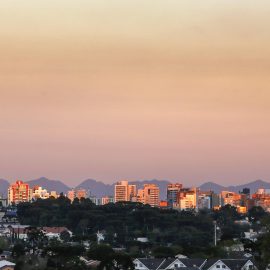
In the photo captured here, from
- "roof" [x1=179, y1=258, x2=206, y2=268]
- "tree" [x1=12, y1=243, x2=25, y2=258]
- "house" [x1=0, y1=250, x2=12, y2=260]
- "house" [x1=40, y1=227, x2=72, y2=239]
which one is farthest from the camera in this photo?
"house" [x1=40, y1=227, x2=72, y2=239]

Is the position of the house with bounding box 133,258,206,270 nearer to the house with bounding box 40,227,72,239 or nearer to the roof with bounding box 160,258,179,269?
the roof with bounding box 160,258,179,269

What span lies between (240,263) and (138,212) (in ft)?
130

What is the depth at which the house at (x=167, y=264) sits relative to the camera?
57.8 meters

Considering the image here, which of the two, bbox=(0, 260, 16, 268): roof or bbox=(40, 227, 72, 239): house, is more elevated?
bbox=(40, 227, 72, 239): house

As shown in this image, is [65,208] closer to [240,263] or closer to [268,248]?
[240,263]

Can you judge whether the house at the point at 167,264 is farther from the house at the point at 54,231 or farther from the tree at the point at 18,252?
the house at the point at 54,231

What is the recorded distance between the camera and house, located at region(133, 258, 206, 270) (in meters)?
57.8

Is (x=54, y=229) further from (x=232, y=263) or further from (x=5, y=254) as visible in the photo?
(x=232, y=263)

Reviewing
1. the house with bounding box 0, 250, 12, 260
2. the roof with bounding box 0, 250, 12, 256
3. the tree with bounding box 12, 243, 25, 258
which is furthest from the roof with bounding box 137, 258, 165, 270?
the roof with bounding box 0, 250, 12, 256

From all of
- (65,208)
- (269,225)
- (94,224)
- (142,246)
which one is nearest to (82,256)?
(142,246)

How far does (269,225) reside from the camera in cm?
3900

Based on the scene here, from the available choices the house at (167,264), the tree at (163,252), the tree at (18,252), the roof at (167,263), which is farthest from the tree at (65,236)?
the roof at (167,263)

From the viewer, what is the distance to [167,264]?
59000 millimetres

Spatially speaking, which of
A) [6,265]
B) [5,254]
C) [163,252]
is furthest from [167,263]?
[5,254]
